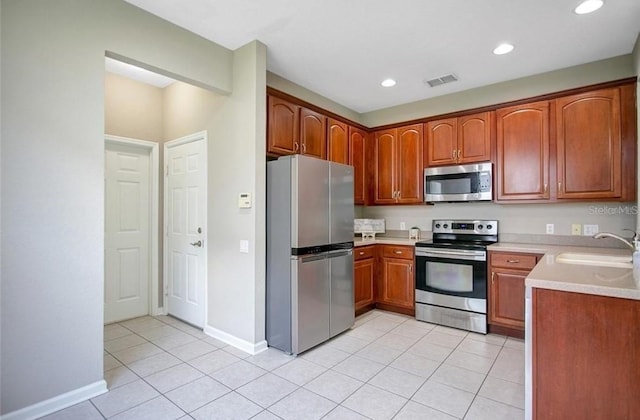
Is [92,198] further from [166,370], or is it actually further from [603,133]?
[603,133]

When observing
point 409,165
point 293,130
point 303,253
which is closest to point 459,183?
point 409,165

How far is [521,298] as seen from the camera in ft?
10.6

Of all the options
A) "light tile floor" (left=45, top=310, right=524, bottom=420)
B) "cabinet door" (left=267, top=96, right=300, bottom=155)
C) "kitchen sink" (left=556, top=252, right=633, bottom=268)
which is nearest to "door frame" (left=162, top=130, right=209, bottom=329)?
"light tile floor" (left=45, top=310, right=524, bottom=420)

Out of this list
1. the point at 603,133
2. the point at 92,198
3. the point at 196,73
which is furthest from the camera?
the point at 603,133

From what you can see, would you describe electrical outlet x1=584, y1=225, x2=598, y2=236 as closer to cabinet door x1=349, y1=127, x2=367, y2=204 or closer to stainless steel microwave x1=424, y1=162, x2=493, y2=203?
stainless steel microwave x1=424, y1=162, x2=493, y2=203

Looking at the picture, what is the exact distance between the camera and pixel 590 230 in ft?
11.0

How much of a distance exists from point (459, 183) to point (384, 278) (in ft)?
4.88

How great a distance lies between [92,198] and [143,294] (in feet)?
6.87

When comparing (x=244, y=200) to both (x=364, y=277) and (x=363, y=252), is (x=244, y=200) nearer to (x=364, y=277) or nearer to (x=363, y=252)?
(x=363, y=252)

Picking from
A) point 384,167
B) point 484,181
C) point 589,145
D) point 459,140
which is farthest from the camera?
point 384,167

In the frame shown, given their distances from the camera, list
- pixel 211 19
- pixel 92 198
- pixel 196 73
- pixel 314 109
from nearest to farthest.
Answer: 1. pixel 92 198
2. pixel 211 19
3. pixel 196 73
4. pixel 314 109

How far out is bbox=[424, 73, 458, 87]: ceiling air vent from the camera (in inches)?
141

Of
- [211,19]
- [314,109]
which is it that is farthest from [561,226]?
[211,19]

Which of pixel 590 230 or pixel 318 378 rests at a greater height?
pixel 590 230
